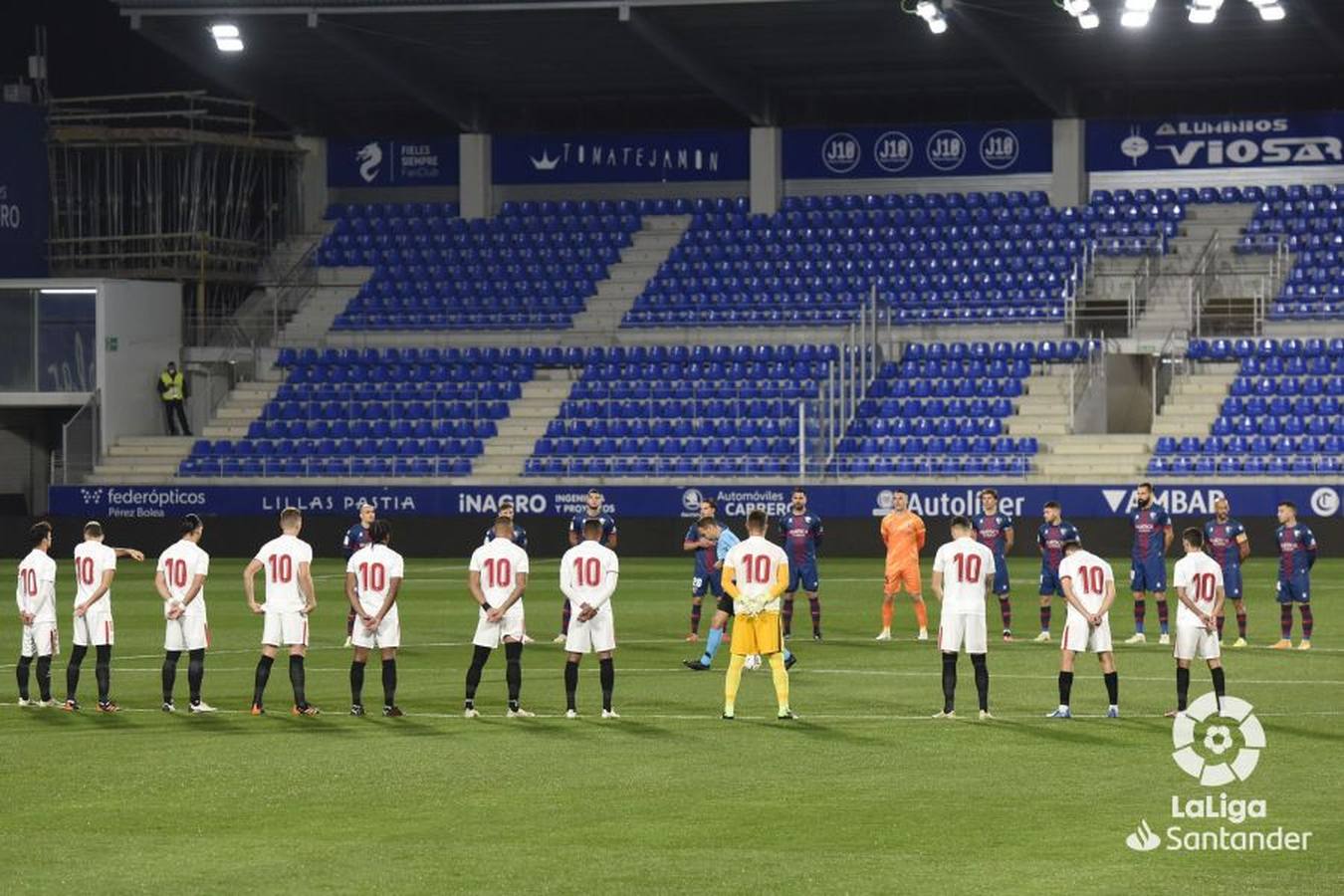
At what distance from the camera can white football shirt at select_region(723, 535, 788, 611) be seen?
19.2 meters

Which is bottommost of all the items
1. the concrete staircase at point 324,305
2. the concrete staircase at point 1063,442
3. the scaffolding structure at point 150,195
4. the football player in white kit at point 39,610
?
the football player in white kit at point 39,610

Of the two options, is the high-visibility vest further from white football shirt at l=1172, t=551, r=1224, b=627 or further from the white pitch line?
white football shirt at l=1172, t=551, r=1224, b=627

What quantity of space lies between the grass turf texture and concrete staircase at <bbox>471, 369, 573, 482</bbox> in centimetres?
2309

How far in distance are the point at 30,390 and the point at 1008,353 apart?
2227cm

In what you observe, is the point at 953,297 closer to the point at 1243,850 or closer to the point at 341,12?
the point at 341,12

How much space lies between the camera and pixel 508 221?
187ft

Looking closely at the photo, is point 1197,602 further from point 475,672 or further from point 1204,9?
point 1204,9

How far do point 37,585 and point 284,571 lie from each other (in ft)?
9.16

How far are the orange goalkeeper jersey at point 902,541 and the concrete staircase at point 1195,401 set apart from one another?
19.4 metres

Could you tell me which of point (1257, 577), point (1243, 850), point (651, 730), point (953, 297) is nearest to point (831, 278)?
point (953, 297)

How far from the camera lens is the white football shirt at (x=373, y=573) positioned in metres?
19.9

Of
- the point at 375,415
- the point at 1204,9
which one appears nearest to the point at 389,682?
the point at 1204,9

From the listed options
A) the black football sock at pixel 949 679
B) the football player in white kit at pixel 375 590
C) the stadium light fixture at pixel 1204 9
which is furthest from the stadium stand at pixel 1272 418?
the football player in white kit at pixel 375 590

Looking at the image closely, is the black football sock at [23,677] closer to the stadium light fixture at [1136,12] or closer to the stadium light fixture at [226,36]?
the stadium light fixture at [1136,12]
